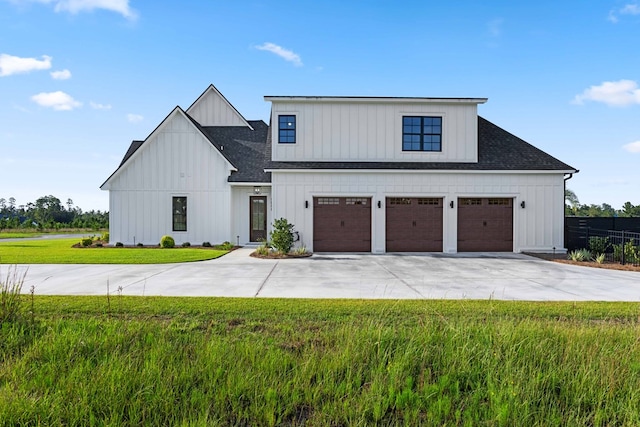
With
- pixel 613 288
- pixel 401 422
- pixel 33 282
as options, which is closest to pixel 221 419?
pixel 401 422

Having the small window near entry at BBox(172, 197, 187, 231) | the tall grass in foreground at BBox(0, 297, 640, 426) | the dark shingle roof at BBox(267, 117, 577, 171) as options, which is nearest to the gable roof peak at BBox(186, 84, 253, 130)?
the small window near entry at BBox(172, 197, 187, 231)

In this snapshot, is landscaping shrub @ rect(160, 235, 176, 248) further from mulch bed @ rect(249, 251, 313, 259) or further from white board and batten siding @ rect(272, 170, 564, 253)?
white board and batten siding @ rect(272, 170, 564, 253)

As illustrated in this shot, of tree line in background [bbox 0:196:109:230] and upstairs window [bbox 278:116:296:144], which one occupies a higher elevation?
upstairs window [bbox 278:116:296:144]

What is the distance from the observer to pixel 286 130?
1644cm

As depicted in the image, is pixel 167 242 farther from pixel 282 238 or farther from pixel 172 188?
pixel 282 238

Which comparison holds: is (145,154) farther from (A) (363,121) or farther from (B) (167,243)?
(A) (363,121)

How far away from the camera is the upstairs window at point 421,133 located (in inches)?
651

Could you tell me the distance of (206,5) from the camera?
464 inches

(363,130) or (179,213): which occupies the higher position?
(363,130)

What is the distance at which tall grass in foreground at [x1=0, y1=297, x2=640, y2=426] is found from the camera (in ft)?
9.64

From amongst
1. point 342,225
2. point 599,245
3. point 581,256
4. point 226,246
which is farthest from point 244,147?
point 599,245

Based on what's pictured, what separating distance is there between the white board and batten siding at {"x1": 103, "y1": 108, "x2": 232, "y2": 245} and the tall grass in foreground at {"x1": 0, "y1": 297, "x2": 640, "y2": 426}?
12.8m

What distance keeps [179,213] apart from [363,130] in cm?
1048

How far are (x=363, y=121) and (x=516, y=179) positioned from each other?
761cm
